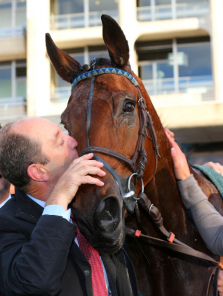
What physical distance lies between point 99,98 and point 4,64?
14277 mm

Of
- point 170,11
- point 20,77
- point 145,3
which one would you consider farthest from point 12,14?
point 170,11

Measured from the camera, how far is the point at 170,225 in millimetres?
2422

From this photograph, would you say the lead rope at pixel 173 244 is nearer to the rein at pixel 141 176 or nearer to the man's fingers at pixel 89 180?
the rein at pixel 141 176

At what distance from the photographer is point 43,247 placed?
1448 mm

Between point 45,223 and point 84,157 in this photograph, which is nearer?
point 45,223

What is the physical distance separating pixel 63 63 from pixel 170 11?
12468 mm

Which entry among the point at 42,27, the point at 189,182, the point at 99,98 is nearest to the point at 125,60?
the point at 99,98

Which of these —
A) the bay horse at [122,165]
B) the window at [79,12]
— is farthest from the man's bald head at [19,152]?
the window at [79,12]

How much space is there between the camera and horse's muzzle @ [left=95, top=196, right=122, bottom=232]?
Result: 5.15 feet

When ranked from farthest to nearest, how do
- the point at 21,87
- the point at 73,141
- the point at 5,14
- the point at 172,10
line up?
the point at 5,14 < the point at 21,87 < the point at 172,10 < the point at 73,141

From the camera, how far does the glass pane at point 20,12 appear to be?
15.1 m

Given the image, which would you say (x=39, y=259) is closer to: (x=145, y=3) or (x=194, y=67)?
(x=194, y=67)

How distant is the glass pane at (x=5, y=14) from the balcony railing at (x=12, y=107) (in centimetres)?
372

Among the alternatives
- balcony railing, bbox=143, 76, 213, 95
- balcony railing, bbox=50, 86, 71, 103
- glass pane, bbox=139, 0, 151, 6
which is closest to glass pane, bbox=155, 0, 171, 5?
glass pane, bbox=139, 0, 151, 6
